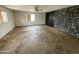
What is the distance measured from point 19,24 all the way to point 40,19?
210 cm

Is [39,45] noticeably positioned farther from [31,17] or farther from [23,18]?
[31,17]

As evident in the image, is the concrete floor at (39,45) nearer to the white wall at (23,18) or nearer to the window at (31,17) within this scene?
the white wall at (23,18)

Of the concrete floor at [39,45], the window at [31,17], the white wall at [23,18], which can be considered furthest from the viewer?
the window at [31,17]

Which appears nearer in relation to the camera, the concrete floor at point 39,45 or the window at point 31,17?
the concrete floor at point 39,45

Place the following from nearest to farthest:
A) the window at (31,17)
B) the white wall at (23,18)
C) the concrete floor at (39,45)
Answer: the concrete floor at (39,45), the white wall at (23,18), the window at (31,17)

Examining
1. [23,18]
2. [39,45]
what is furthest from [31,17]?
[39,45]

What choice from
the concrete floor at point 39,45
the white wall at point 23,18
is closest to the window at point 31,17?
the white wall at point 23,18

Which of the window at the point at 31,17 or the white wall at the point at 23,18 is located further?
the window at the point at 31,17

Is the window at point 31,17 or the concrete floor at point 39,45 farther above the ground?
the window at point 31,17

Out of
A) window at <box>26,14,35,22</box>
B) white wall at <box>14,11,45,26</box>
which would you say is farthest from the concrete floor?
window at <box>26,14,35,22</box>

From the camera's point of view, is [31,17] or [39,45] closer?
[39,45]

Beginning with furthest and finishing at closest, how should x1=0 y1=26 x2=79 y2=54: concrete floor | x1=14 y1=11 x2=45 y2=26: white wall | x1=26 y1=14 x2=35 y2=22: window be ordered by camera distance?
x1=26 y1=14 x2=35 y2=22: window
x1=14 y1=11 x2=45 y2=26: white wall
x1=0 y1=26 x2=79 y2=54: concrete floor

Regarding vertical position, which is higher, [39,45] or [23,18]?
[23,18]

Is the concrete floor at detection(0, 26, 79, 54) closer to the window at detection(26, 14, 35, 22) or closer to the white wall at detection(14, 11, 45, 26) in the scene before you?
the white wall at detection(14, 11, 45, 26)
